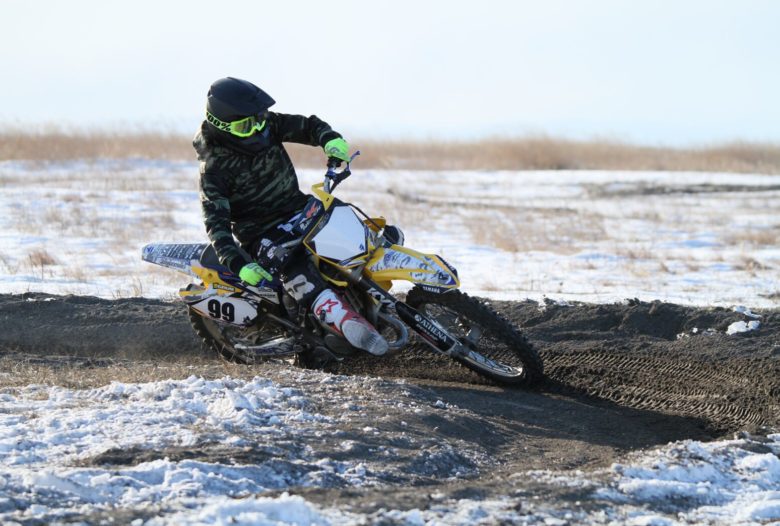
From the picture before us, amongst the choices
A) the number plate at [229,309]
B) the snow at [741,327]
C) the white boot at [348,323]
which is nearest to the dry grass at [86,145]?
the number plate at [229,309]

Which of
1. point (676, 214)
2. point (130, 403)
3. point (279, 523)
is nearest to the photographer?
point (279, 523)

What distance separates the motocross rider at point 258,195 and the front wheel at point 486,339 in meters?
0.50

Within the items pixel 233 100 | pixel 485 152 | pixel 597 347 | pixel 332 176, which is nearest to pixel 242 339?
pixel 332 176

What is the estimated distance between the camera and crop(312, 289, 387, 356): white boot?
6.62 metres

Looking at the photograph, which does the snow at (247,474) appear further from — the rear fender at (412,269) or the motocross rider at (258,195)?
the rear fender at (412,269)

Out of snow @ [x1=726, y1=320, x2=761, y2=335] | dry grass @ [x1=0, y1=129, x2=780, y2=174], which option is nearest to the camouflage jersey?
snow @ [x1=726, y1=320, x2=761, y2=335]

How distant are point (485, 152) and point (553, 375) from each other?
23.8m

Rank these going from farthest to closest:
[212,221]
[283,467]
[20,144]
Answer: [20,144]
[212,221]
[283,467]

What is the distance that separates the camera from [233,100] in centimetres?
662

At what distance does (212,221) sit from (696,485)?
3.59 metres

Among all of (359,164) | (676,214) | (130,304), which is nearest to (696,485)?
(130,304)

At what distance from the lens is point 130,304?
29.5 ft

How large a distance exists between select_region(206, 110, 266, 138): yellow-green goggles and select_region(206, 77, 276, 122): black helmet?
0.10 ft

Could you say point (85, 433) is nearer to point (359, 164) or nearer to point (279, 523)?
point (279, 523)
